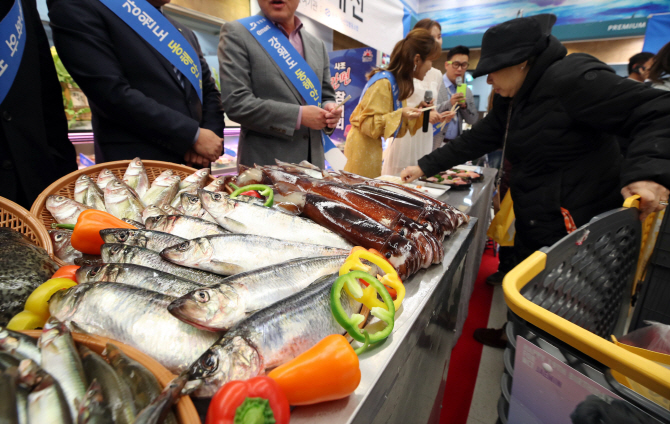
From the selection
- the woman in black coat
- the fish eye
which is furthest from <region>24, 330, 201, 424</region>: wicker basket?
the woman in black coat

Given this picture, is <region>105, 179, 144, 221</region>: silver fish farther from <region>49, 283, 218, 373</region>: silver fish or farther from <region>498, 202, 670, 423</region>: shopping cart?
<region>498, 202, 670, 423</region>: shopping cart

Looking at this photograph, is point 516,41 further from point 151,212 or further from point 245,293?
point 151,212

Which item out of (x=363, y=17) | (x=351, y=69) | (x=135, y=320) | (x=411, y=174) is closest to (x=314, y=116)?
(x=411, y=174)

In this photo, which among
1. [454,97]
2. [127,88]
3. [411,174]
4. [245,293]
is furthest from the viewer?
[454,97]

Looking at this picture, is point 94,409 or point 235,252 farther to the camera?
point 235,252

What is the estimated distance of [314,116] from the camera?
2.42 meters

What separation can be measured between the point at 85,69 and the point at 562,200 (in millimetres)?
3339

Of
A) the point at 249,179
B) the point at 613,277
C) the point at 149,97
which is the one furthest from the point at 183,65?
the point at 613,277

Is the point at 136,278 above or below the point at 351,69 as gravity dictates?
below

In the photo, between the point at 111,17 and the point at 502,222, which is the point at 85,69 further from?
the point at 502,222

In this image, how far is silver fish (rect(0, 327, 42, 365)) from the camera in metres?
0.56

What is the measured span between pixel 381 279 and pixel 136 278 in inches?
27.7

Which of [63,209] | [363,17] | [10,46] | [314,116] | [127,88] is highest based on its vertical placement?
[363,17]

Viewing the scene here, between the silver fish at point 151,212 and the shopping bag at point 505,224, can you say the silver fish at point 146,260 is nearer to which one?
the silver fish at point 151,212
